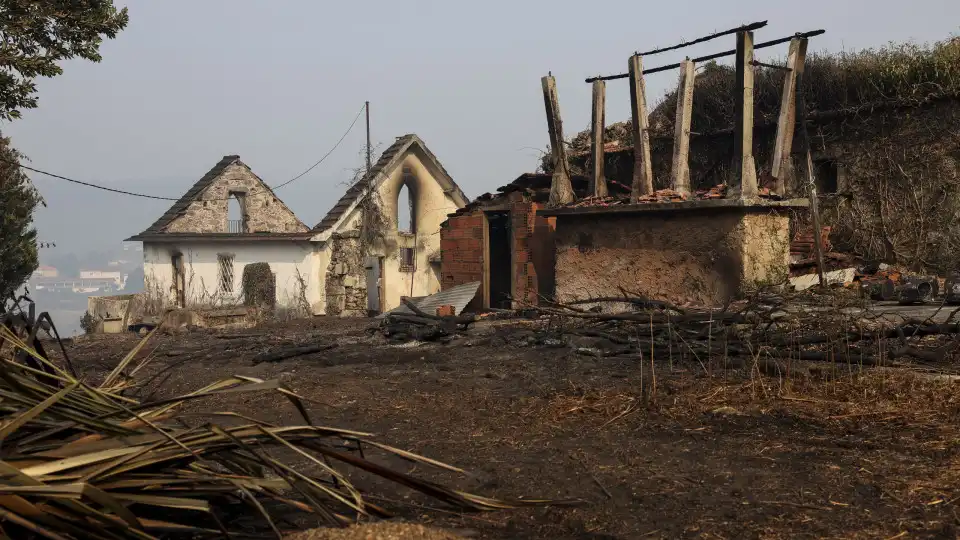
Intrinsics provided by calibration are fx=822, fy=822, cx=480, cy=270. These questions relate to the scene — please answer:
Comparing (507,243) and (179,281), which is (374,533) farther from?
(179,281)

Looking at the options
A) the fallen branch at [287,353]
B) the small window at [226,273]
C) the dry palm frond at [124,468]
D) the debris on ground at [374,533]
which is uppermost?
the small window at [226,273]

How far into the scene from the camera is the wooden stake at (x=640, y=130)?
43.4 ft

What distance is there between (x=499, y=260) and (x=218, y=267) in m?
13.0

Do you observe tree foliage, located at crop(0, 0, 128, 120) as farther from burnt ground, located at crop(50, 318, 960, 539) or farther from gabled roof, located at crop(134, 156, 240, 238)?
gabled roof, located at crop(134, 156, 240, 238)

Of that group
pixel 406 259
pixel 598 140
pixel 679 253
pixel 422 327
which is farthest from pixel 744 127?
pixel 406 259

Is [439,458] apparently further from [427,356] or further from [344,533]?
[427,356]

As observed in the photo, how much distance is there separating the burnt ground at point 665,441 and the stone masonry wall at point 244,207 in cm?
2077

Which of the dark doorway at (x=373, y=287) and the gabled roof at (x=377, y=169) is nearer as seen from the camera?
the dark doorway at (x=373, y=287)

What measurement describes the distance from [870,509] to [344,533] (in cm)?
229

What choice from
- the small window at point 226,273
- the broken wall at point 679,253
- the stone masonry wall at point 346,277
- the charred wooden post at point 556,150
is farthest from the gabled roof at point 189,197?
the broken wall at point 679,253

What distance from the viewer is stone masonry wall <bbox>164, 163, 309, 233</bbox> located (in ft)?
92.1

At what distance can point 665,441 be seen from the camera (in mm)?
4918

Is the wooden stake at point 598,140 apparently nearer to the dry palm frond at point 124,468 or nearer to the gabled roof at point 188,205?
the dry palm frond at point 124,468

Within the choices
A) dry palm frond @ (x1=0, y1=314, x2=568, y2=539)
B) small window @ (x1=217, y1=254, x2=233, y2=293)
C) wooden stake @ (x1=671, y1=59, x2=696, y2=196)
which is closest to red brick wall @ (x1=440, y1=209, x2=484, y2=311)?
wooden stake @ (x1=671, y1=59, x2=696, y2=196)
